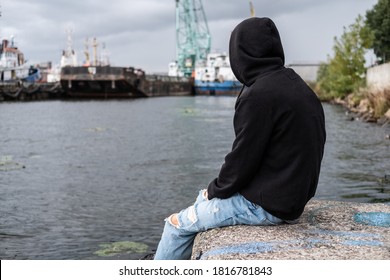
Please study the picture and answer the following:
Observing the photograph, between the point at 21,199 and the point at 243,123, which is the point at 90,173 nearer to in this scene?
the point at 21,199

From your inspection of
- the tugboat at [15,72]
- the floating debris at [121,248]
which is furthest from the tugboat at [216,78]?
the floating debris at [121,248]

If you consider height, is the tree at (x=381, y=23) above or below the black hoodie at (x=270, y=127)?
above

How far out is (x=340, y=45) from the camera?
42.1m

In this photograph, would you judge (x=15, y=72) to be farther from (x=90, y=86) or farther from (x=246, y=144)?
(x=246, y=144)

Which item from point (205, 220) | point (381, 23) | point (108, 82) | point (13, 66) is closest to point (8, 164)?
point (205, 220)

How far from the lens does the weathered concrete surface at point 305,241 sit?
2.88 metres

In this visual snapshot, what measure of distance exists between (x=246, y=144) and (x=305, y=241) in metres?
0.68

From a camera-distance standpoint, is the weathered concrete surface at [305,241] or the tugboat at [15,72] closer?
the weathered concrete surface at [305,241]

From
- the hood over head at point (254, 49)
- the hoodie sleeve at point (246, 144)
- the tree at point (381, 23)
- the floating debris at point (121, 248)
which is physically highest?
the tree at point (381, 23)

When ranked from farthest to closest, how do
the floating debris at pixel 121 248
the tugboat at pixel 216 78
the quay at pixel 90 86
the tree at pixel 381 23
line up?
the tugboat at pixel 216 78
the quay at pixel 90 86
the tree at pixel 381 23
the floating debris at pixel 121 248

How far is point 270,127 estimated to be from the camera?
2873 mm

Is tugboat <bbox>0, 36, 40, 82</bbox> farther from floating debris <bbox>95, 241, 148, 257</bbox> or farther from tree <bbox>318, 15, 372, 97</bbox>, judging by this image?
floating debris <bbox>95, 241, 148, 257</bbox>

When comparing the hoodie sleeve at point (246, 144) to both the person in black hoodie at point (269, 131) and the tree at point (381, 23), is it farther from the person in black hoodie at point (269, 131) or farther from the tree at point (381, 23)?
the tree at point (381, 23)

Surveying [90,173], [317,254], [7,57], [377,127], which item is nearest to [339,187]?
[90,173]
